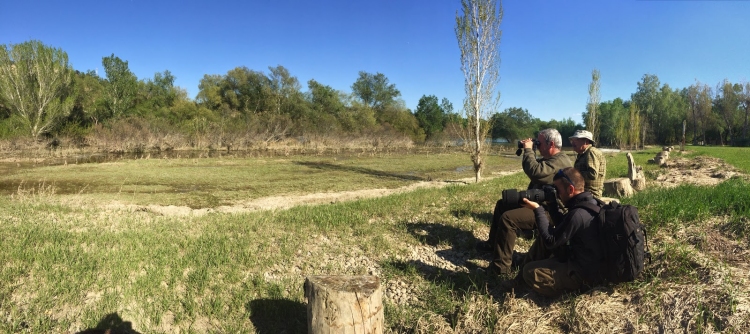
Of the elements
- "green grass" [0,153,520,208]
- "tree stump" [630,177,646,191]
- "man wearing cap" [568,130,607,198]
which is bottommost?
"green grass" [0,153,520,208]

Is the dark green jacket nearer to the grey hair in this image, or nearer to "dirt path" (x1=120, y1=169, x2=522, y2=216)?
the grey hair

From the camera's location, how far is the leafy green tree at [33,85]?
3179cm

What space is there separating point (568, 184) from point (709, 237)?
7.12 ft

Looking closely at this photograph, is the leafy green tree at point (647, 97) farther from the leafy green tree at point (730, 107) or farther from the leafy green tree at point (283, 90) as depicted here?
the leafy green tree at point (283, 90)

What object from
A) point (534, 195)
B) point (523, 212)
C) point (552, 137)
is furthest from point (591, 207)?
point (552, 137)

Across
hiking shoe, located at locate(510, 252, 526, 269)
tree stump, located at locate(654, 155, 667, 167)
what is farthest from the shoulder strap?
tree stump, located at locate(654, 155, 667, 167)

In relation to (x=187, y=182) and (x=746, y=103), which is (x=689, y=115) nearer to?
(x=746, y=103)

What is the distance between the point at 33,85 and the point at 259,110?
27.8 metres

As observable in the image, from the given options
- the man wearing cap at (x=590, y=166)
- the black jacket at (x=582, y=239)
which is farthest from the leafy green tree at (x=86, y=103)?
the black jacket at (x=582, y=239)

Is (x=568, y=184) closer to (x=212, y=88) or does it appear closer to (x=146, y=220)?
(x=146, y=220)

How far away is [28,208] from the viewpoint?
7.58 meters

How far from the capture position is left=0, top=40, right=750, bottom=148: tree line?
109ft

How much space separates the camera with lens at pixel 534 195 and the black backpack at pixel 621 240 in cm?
69

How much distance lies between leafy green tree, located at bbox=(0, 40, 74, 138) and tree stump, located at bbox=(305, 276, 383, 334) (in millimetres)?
40209
